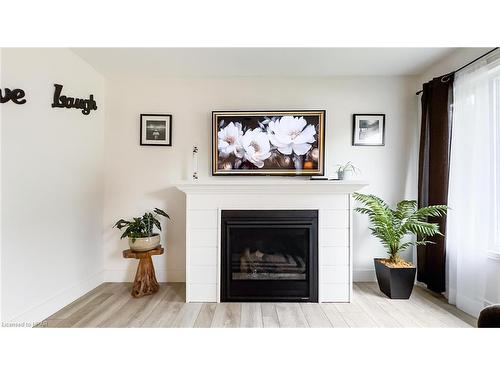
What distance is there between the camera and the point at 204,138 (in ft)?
9.31

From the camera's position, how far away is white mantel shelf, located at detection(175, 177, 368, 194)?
2.31 metres

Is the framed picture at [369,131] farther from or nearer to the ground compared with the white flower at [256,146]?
farther from the ground

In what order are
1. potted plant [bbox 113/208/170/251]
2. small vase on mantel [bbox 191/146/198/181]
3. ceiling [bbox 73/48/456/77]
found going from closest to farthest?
ceiling [bbox 73/48/456/77]
potted plant [bbox 113/208/170/251]
small vase on mantel [bbox 191/146/198/181]

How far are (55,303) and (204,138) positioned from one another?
6.52ft

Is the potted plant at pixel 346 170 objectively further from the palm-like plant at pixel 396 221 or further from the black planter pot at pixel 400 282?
the black planter pot at pixel 400 282

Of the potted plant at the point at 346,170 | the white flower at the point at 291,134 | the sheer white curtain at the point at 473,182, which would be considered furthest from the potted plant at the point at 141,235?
the sheer white curtain at the point at 473,182

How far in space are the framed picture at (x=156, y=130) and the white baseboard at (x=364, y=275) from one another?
2.48 metres

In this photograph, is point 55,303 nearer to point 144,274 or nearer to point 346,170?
point 144,274

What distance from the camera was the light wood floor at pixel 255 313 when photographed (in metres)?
1.96

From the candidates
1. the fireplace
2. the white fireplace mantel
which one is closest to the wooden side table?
the white fireplace mantel

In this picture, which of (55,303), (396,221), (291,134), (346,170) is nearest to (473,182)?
(396,221)

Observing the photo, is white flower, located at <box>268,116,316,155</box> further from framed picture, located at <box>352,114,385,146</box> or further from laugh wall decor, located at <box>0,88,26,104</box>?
laugh wall decor, located at <box>0,88,26,104</box>

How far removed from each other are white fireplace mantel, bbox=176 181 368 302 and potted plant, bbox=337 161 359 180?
27cm
